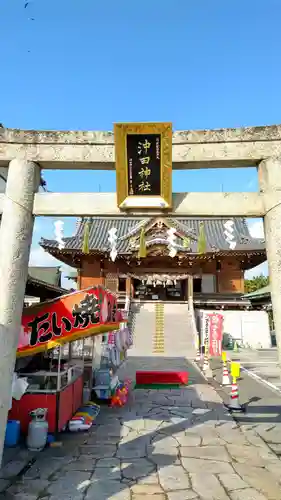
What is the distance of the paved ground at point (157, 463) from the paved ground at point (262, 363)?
6.39 metres

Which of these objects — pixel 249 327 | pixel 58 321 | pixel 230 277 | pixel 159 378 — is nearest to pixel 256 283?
pixel 230 277

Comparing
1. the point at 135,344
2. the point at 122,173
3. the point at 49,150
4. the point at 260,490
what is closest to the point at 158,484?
the point at 260,490

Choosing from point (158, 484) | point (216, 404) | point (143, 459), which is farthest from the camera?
point (216, 404)

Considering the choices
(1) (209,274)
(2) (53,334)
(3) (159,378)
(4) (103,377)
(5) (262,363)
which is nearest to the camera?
(2) (53,334)

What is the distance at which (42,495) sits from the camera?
475cm

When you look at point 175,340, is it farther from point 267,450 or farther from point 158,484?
point 158,484

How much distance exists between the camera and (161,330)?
23.2m

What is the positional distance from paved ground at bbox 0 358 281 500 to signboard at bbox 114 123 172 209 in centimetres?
419

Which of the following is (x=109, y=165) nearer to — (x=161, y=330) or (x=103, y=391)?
(x=103, y=391)

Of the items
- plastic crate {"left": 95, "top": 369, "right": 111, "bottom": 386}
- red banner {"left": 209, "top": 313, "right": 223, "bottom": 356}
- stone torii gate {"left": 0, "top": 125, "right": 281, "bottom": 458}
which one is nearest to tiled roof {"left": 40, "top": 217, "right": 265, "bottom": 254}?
red banner {"left": 209, "top": 313, "right": 223, "bottom": 356}

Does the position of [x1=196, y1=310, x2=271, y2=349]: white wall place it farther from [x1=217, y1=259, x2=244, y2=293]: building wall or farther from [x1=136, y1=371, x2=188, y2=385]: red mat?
[x1=136, y1=371, x2=188, y2=385]: red mat

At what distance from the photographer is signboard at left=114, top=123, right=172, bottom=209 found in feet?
17.6

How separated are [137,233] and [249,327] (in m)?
12.2

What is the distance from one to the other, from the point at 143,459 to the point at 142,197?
454 cm
